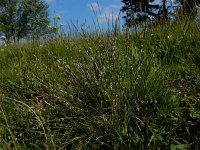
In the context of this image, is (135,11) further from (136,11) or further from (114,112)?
(114,112)

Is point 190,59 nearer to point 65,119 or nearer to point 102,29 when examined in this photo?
point 102,29

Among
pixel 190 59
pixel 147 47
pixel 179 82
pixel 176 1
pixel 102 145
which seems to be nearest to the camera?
pixel 102 145

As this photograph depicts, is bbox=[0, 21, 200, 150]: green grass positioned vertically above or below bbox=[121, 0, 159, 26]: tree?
below

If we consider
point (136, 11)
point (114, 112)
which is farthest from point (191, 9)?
point (114, 112)

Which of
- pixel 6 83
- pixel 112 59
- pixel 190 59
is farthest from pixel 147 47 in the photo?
pixel 6 83

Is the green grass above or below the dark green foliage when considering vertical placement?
below

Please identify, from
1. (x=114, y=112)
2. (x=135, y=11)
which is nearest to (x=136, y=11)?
(x=135, y=11)

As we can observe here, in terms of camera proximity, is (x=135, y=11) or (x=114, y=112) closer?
(x=114, y=112)

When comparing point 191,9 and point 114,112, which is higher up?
point 191,9

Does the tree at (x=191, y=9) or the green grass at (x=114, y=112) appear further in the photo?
the tree at (x=191, y=9)

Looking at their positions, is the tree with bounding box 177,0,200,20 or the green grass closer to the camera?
the green grass

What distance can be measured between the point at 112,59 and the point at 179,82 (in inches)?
36.2

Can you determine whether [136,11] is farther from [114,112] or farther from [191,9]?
[114,112]

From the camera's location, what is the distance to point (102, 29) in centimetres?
529
